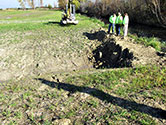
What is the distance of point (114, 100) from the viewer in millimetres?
4168

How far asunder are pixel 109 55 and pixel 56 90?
4136 millimetres

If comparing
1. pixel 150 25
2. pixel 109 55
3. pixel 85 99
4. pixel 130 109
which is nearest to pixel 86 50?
pixel 109 55

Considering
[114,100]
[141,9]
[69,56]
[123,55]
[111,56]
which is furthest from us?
[141,9]

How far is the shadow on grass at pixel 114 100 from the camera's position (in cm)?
368

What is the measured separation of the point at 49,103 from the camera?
4.25m

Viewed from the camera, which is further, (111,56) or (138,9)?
(138,9)

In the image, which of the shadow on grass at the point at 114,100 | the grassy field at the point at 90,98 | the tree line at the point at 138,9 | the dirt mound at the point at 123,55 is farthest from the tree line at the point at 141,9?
the shadow on grass at the point at 114,100

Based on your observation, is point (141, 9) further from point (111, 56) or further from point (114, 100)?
point (114, 100)

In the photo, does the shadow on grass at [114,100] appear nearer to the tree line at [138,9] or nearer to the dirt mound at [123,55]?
the dirt mound at [123,55]

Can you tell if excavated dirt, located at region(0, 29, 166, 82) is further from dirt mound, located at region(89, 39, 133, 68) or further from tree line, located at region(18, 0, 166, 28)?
tree line, located at region(18, 0, 166, 28)

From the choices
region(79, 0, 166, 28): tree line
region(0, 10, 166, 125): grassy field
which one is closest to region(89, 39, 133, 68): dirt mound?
region(0, 10, 166, 125): grassy field

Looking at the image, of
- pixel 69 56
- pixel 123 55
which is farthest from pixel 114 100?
pixel 69 56

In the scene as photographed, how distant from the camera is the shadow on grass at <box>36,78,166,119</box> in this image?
12.1 feet

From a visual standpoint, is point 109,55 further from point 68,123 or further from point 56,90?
point 68,123
